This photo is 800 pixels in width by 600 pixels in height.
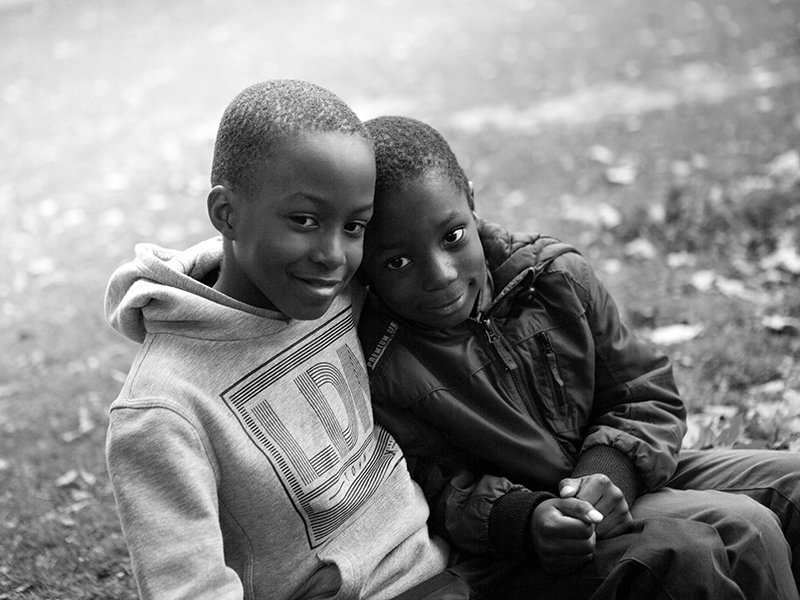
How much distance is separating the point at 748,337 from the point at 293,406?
8.57 ft

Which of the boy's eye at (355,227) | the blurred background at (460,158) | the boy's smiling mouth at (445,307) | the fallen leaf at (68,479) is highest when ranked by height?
the boy's eye at (355,227)

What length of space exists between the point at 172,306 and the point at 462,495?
890 millimetres

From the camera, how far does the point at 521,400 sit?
2348 millimetres

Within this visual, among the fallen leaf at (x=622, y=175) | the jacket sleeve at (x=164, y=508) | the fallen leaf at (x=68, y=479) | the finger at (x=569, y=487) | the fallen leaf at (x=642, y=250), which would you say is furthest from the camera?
the fallen leaf at (x=622, y=175)

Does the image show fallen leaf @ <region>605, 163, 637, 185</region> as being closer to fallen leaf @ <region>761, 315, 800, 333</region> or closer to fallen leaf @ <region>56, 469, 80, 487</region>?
fallen leaf @ <region>761, 315, 800, 333</region>

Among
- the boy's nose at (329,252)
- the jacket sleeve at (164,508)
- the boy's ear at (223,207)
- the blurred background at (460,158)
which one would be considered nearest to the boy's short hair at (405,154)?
the boy's nose at (329,252)

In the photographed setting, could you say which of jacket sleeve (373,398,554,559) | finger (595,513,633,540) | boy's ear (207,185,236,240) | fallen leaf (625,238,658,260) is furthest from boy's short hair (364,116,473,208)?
fallen leaf (625,238,658,260)

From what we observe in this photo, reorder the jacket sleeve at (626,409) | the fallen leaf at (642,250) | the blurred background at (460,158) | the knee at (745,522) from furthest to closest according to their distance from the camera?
the fallen leaf at (642,250), the blurred background at (460,158), the jacket sleeve at (626,409), the knee at (745,522)

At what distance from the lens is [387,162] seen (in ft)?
7.27

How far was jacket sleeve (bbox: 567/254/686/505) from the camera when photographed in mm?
2326

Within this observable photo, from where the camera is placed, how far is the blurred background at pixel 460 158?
368cm

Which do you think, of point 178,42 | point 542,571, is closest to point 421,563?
point 542,571

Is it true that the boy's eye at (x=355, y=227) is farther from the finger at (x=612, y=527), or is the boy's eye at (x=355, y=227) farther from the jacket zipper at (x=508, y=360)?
the finger at (x=612, y=527)

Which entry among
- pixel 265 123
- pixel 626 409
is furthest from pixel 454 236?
pixel 626 409
